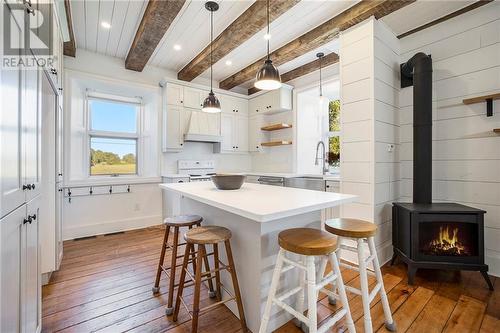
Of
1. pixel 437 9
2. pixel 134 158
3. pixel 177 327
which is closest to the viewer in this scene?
pixel 177 327

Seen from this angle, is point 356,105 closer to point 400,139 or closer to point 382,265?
point 400,139

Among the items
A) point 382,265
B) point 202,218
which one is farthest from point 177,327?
point 382,265

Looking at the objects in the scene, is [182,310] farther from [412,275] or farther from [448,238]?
[448,238]

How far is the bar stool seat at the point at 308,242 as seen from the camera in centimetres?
122

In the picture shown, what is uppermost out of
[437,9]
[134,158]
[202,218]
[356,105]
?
[437,9]

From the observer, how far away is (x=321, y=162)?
434 centimetres

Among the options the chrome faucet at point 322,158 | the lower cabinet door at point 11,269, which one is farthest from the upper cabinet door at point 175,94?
the lower cabinet door at point 11,269

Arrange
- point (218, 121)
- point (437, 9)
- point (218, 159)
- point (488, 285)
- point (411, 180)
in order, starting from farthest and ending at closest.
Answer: point (218, 159) < point (218, 121) < point (411, 180) < point (437, 9) < point (488, 285)

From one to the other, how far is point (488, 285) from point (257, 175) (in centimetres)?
314

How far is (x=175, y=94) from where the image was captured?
3973 mm

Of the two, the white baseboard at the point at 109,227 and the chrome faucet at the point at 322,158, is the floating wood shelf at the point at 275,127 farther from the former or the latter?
the white baseboard at the point at 109,227

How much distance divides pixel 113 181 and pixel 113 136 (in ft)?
2.61

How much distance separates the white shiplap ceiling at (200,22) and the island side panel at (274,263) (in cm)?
223

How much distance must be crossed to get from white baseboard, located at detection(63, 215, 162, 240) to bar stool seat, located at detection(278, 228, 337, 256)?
329 cm
